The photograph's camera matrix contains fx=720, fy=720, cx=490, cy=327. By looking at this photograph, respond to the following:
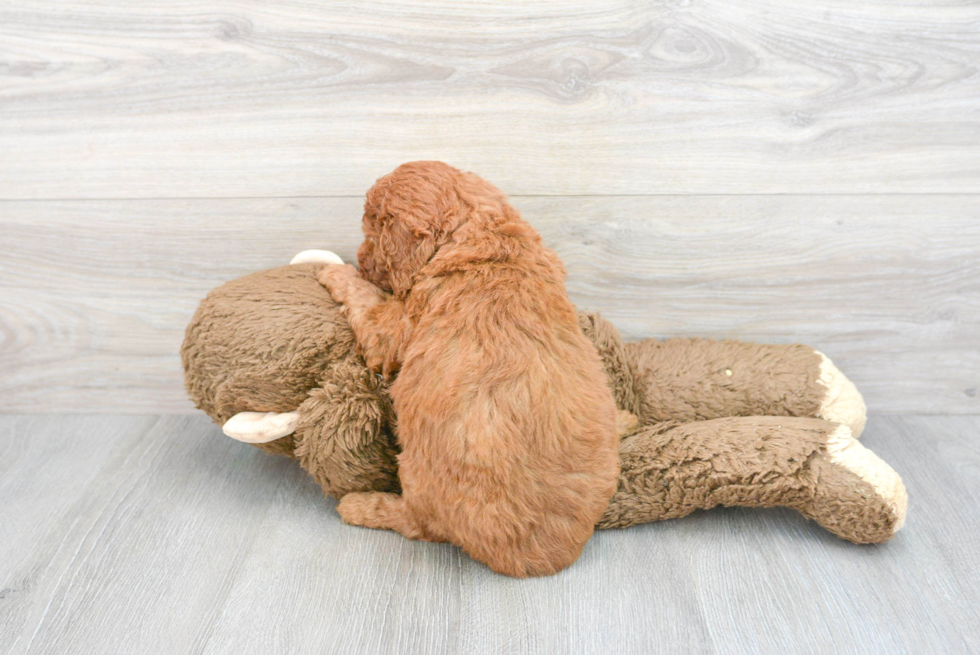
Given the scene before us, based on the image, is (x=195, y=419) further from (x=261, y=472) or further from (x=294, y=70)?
(x=294, y=70)

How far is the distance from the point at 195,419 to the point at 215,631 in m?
0.63

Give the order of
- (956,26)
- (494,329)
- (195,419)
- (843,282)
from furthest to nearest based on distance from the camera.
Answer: (195,419) → (843,282) → (956,26) → (494,329)

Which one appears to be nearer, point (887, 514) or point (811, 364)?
point (887, 514)

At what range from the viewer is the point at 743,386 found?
1288 millimetres

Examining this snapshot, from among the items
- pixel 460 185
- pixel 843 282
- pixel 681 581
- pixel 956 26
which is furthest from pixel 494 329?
pixel 956 26

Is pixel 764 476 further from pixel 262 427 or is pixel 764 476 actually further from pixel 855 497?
pixel 262 427

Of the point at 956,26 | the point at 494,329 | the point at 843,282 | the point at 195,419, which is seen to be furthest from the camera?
the point at 195,419

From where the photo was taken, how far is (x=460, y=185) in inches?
41.0

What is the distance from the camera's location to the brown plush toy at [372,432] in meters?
1.10

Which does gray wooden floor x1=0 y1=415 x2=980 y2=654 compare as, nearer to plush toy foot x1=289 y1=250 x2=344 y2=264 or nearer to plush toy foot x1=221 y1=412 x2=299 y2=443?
plush toy foot x1=221 y1=412 x2=299 y2=443

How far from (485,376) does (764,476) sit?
48cm

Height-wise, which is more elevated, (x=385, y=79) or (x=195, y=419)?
(x=385, y=79)

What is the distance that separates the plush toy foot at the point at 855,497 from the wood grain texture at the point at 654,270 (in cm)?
38

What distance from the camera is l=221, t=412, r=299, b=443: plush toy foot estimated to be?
114 cm
